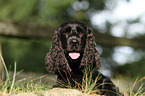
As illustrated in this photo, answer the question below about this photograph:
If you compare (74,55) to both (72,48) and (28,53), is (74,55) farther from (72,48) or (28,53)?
(28,53)

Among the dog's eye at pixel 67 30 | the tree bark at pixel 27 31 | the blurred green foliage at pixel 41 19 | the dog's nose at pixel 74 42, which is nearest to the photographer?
the dog's nose at pixel 74 42

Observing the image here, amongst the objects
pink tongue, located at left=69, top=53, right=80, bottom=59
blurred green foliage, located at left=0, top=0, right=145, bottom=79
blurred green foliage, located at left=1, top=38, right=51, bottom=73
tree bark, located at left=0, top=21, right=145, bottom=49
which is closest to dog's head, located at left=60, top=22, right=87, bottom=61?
pink tongue, located at left=69, top=53, right=80, bottom=59

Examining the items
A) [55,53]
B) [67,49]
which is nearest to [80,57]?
[67,49]

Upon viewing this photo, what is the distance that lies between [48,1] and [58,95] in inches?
398

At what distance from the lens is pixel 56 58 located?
2.79 meters

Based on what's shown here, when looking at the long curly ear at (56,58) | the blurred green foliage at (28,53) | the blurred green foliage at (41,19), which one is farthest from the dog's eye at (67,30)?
the blurred green foliage at (28,53)

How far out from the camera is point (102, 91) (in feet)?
8.72

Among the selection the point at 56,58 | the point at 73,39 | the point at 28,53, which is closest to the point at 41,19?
the point at 28,53

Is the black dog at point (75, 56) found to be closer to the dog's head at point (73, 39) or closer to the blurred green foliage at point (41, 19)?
the dog's head at point (73, 39)

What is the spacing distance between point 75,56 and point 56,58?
40 centimetres

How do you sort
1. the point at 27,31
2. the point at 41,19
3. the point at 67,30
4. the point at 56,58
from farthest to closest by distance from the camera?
the point at 41,19
the point at 27,31
the point at 56,58
the point at 67,30

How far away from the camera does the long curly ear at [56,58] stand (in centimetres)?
266

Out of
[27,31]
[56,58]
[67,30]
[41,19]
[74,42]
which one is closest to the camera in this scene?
[74,42]

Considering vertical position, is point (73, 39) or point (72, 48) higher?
point (73, 39)
